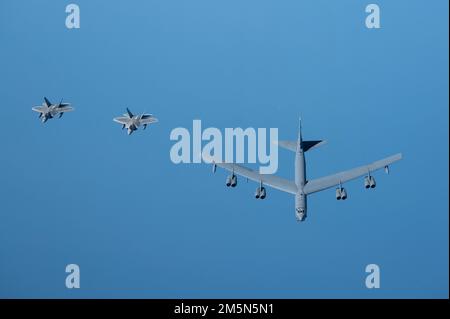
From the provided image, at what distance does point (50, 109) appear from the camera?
3678cm

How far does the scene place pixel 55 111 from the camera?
3678cm

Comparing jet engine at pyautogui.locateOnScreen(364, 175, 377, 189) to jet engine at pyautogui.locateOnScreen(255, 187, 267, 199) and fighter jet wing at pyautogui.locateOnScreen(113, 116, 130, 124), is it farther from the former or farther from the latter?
fighter jet wing at pyautogui.locateOnScreen(113, 116, 130, 124)

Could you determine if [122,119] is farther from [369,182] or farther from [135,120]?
[369,182]

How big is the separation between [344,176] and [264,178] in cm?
219

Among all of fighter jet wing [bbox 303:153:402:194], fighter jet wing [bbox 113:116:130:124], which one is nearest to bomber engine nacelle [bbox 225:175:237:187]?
fighter jet wing [bbox 303:153:402:194]

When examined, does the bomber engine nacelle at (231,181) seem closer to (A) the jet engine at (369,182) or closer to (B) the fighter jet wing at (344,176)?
(B) the fighter jet wing at (344,176)

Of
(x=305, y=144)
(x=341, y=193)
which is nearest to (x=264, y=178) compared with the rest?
(x=305, y=144)

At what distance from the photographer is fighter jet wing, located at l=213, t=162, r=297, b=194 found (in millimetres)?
36375

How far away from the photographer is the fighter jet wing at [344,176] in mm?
36250
